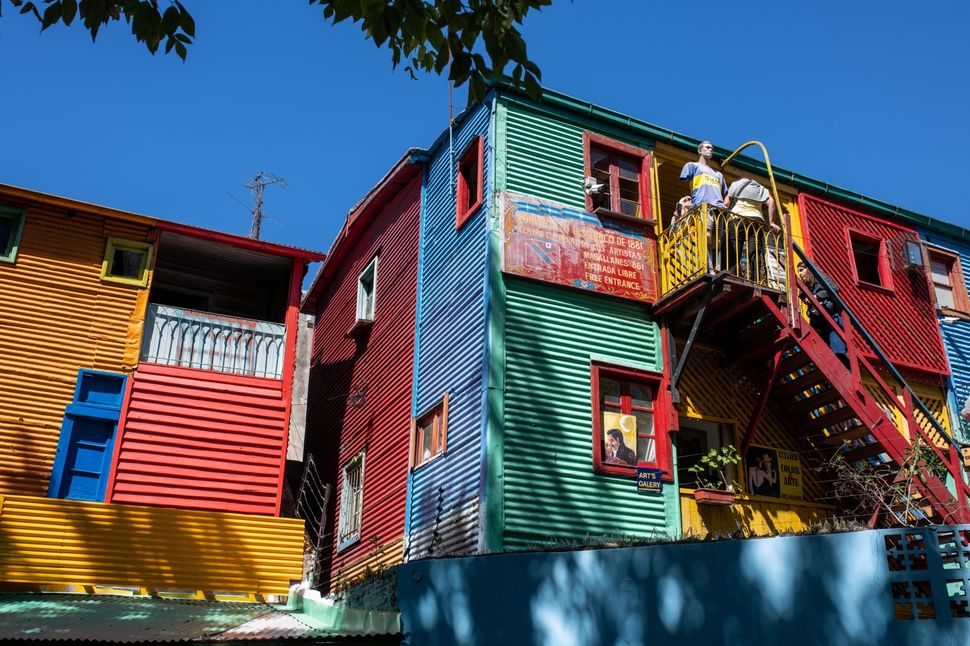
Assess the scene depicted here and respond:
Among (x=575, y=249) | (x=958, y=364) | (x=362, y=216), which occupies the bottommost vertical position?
(x=958, y=364)

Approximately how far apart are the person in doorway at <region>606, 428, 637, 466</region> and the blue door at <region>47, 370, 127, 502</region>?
299 inches

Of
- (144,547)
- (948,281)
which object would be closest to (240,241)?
(144,547)

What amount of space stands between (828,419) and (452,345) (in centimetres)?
574

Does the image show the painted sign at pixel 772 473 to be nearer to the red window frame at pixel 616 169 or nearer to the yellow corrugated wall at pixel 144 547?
the red window frame at pixel 616 169

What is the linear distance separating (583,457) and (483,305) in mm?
2542

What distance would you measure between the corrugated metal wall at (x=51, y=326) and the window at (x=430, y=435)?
15.6 feet

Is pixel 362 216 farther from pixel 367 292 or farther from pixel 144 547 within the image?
pixel 144 547

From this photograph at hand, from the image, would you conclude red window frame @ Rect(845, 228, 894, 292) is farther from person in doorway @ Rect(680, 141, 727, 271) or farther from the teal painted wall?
the teal painted wall

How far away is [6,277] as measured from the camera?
1573 cm

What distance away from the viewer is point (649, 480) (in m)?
13.7

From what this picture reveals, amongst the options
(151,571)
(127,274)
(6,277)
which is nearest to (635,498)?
(151,571)

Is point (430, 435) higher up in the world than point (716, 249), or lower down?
lower down

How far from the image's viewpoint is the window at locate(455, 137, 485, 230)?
50.9 ft

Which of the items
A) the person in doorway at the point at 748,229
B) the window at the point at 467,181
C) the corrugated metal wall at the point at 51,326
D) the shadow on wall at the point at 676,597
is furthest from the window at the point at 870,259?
the corrugated metal wall at the point at 51,326
